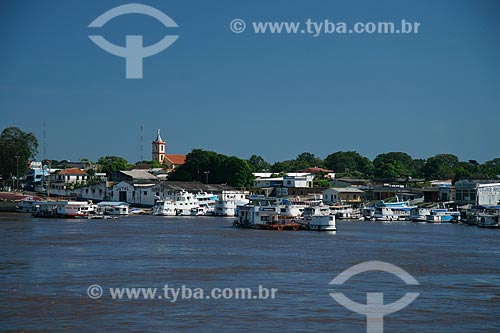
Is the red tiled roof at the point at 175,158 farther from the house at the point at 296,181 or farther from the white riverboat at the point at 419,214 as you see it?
the white riverboat at the point at 419,214

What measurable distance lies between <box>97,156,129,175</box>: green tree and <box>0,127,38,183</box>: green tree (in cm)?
741

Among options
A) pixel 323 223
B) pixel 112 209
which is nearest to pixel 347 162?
pixel 112 209

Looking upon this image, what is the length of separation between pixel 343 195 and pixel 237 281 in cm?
3892

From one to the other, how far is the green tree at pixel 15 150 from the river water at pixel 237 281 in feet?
110

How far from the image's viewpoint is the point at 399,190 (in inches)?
2101

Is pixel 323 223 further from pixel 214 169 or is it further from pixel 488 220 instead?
pixel 214 169

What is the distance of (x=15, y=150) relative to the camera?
59.1 meters

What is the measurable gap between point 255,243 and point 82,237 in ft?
20.7

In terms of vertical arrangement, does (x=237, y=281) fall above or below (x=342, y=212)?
below

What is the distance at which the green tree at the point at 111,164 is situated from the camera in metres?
67.0

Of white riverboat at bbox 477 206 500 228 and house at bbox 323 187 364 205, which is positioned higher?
house at bbox 323 187 364 205

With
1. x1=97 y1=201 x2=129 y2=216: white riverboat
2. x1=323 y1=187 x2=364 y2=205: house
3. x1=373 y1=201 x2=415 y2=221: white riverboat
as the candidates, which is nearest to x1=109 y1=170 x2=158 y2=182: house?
x1=97 y1=201 x2=129 y2=216: white riverboat

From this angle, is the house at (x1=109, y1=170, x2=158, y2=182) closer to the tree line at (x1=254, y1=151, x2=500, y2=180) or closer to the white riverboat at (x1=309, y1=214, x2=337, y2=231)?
the tree line at (x1=254, y1=151, x2=500, y2=180)

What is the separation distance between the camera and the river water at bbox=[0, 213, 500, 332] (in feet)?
37.2
